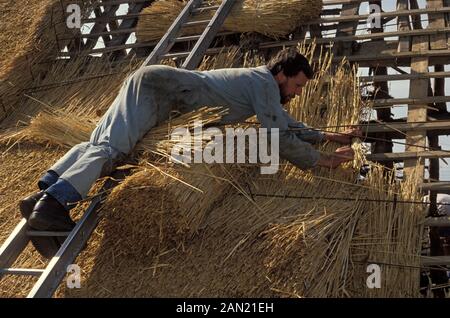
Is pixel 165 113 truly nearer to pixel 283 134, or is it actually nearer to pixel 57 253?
pixel 283 134

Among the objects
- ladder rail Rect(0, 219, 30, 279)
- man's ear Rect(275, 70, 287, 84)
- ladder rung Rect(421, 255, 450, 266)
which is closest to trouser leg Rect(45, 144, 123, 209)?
ladder rail Rect(0, 219, 30, 279)

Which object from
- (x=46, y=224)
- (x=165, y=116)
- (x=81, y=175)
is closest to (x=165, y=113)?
(x=165, y=116)

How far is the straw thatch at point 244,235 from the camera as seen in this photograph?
3.37 metres

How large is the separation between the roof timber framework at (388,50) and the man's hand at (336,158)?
371 mm

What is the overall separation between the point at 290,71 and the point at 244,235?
85cm

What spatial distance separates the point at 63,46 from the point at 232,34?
3.94 ft

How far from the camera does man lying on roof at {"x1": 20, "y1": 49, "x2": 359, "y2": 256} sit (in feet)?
12.1

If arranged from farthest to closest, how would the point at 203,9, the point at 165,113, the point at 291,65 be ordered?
Result: the point at 203,9
the point at 165,113
the point at 291,65

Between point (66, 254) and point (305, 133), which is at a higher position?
point (305, 133)

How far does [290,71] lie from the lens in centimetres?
389

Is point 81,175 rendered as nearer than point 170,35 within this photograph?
Yes

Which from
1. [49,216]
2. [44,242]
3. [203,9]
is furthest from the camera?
[203,9]

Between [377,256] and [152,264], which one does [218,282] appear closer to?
[152,264]
